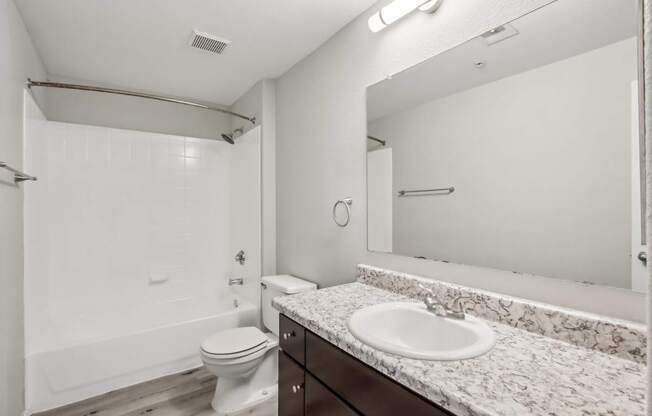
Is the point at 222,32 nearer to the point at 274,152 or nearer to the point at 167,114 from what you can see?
the point at 274,152

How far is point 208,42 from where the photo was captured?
2002 mm

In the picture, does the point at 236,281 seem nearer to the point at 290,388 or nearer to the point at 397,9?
the point at 290,388

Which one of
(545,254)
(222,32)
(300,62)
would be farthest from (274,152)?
(545,254)

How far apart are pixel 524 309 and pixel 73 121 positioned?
355 cm

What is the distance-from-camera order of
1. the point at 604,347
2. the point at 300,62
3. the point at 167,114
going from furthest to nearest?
1. the point at 167,114
2. the point at 300,62
3. the point at 604,347

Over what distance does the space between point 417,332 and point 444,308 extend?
0.48ft

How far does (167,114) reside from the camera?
10.1 ft

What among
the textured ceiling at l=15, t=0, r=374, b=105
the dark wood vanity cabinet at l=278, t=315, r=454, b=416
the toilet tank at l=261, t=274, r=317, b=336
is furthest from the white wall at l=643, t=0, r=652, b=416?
the toilet tank at l=261, t=274, r=317, b=336

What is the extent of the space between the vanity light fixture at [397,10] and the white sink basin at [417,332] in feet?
4.15

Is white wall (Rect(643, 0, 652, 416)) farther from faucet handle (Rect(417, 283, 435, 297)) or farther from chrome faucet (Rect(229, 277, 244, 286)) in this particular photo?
chrome faucet (Rect(229, 277, 244, 286))

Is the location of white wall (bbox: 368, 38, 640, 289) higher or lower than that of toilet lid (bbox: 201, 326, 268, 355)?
higher

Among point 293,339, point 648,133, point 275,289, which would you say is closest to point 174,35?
point 275,289

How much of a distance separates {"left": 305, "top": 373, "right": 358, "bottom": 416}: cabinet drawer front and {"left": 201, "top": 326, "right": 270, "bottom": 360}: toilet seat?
0.89 meters

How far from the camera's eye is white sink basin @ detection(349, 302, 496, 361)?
83 centimetres
